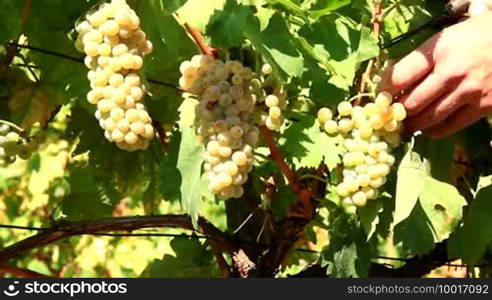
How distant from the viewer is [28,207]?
13.0ft

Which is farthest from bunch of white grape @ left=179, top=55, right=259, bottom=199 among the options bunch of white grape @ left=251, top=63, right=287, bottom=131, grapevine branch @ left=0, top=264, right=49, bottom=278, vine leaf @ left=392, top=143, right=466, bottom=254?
grapevine branch @ left=0, top=264, right=49, bottom=278

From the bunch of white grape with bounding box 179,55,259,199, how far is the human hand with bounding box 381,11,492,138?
0.20 m

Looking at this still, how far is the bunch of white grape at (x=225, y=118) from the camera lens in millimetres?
1273

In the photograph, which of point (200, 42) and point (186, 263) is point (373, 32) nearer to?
point (200, 42)

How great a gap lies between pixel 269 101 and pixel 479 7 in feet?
→ 1.18

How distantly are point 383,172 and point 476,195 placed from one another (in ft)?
1.09

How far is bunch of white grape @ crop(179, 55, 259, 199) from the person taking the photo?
4.18 feet

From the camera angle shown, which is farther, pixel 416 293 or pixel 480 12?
pixel 416 293

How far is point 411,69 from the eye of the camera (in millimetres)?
1338

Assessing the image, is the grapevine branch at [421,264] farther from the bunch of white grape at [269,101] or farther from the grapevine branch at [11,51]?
the grapevine branch at [11,51]

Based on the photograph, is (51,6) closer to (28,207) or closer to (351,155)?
(351,155)

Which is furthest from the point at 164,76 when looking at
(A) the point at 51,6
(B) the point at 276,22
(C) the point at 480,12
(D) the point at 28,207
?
(D) the point at 28,207

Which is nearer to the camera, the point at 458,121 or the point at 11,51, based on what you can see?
the point at 458,121

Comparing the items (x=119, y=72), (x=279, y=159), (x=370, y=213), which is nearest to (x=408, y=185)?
(x=370, y=213)
